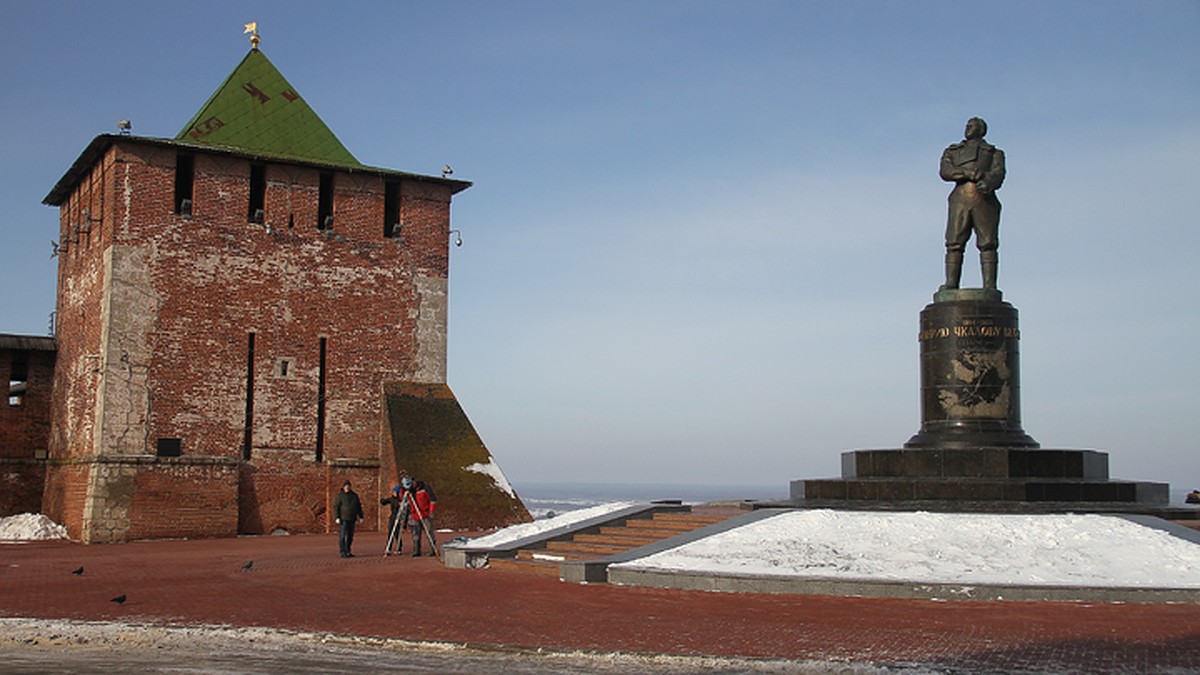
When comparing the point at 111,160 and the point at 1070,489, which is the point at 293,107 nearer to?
the point at 111,160

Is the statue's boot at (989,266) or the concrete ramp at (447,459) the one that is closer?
the statue's boot at (989,266)

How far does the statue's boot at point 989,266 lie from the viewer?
52.9ft

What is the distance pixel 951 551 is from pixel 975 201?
243 inches

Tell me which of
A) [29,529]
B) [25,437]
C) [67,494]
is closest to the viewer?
[29,529]

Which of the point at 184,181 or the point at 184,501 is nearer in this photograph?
the point at 184,501

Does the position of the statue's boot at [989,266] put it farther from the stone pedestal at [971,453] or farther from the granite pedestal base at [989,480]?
the granite pedestal base at [989,480]

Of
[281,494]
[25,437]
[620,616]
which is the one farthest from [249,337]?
[620,616]

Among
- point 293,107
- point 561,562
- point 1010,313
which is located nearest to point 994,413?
point 1010,313

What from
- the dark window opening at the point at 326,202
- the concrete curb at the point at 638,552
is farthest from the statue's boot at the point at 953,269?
the dark window opening at the point at 326,202

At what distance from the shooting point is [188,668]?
758cm

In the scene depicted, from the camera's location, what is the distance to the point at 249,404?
24.0 metres

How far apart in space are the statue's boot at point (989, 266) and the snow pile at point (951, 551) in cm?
414

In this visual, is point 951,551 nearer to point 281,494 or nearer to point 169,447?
point 281,494

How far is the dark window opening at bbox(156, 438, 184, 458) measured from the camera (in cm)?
2286
